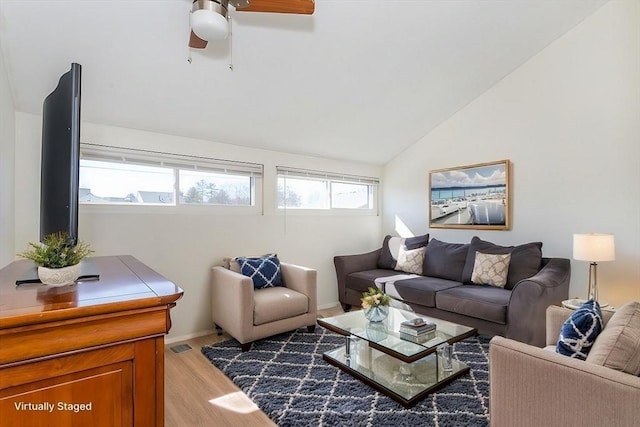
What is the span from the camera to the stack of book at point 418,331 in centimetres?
220

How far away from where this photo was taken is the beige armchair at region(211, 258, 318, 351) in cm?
272

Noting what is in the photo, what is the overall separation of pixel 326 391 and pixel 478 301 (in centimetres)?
153

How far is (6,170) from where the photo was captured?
6.60 feet

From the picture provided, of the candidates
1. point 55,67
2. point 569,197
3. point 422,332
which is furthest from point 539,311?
point 55,67

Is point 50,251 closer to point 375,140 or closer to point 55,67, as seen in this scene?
point 55,67

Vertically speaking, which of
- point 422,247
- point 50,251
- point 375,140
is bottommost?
point 422,247

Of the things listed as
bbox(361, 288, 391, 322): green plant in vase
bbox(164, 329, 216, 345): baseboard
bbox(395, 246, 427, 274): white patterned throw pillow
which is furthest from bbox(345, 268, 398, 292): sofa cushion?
bbox(164, 329, 216, 345): baseboard

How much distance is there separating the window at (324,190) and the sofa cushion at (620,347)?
9.75ft

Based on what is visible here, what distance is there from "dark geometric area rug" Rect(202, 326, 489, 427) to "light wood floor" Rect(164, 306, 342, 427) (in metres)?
0.06

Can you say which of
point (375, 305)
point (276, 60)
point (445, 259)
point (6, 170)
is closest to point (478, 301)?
point (445, 259)

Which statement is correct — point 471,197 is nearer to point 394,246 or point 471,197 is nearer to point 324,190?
point 394,246

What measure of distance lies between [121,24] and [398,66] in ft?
6.76

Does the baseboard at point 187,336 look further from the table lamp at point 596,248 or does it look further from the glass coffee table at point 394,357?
the table lamp at point 596,248

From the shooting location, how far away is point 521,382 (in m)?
1.29
